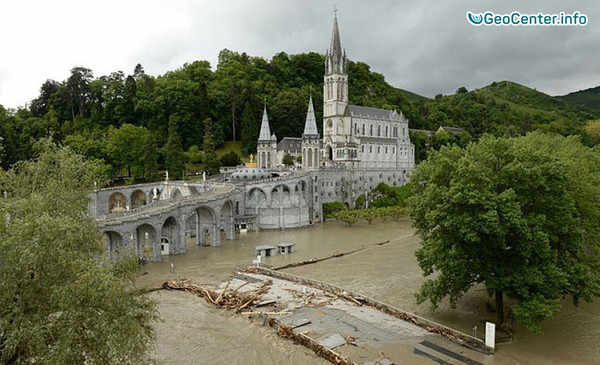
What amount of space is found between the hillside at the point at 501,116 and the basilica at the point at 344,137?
1295 inches

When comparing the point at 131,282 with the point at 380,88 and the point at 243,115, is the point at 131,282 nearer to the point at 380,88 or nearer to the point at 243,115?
the point at 243,115

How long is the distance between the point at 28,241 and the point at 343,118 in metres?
66.9

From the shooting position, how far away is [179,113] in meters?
84.7

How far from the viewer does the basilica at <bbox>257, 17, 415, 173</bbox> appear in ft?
229

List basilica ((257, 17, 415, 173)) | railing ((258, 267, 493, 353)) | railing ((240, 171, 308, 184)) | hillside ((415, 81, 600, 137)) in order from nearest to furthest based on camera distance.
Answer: railing ((258, 267, 493, 353)), railing ((240, 171, 308, 184)), basilica ((257, 17, 415, 173)), hillside ((415, 81, 600, 137))

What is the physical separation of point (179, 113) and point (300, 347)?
2812 inches

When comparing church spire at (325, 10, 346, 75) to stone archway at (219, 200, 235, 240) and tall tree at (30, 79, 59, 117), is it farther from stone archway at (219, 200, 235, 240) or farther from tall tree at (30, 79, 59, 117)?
tall tree at (30, 79, 59, 117)

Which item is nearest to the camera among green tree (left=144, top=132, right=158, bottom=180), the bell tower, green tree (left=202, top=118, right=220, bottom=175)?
green tree (left=144, top=132, right=158, bottom=180)

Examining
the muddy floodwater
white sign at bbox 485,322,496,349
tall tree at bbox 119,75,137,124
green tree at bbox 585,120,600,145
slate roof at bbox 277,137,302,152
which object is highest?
tall tree at bbox 119,75,137,124

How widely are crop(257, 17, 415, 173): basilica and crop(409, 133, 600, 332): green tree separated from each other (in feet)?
149

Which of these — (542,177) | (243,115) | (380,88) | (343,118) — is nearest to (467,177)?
(542,177)

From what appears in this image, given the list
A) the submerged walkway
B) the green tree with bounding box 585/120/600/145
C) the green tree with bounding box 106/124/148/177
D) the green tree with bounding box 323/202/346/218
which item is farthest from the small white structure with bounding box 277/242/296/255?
the green tree with bounding box 585/120/600/145

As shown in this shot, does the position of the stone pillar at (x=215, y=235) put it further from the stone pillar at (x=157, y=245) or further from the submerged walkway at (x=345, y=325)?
the submerged walkway at (x=345, y=325)

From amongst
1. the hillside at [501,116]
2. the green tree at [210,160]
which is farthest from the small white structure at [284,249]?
the hillside at [501,116]
